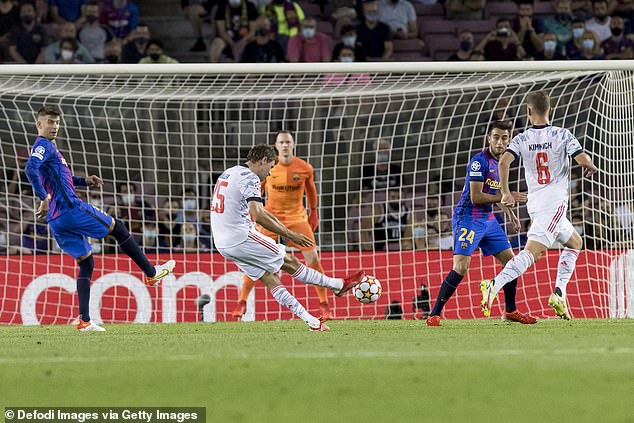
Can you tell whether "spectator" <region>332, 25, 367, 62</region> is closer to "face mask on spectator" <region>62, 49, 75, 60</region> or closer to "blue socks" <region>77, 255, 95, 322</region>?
"face mask on spectator" <region>62, 49, 75, 60</region>

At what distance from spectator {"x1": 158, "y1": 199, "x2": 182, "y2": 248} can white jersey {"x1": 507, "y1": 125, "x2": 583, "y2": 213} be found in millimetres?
5056

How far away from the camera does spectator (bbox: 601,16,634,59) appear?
1700cm

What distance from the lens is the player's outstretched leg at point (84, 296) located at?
9.24 m

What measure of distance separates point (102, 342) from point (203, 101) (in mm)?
5802

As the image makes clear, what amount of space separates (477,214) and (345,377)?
459 centimetres

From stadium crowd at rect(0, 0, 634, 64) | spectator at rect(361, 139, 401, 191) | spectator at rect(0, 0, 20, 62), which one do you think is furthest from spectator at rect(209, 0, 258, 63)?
spectator at rect(361, 139, 401, 191)

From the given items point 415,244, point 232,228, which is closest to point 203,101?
point 415,244

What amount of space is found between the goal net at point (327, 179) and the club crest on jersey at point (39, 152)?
1419 mm

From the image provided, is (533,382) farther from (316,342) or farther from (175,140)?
(175,140)

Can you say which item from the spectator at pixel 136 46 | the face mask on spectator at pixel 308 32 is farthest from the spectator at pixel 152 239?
the face mask on spectator at pixel 308 32

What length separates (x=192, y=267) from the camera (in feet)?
38.9

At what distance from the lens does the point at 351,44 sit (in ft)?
54.5

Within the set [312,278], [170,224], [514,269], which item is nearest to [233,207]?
[312,278]

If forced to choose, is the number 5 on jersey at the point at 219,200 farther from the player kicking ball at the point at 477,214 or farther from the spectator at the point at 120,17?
the spectator at the point at 120,17
